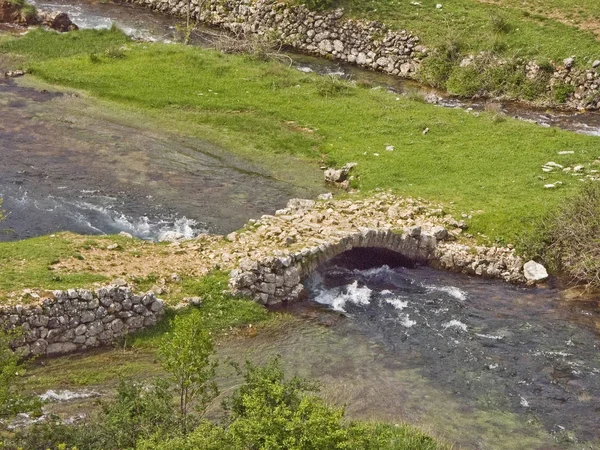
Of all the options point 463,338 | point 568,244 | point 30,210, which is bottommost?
point 30,210

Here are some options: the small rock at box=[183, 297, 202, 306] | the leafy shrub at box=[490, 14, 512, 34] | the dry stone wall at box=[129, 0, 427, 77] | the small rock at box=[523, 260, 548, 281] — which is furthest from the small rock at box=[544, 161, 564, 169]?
the leafy shrub at box=[490, 14, 512, 34]

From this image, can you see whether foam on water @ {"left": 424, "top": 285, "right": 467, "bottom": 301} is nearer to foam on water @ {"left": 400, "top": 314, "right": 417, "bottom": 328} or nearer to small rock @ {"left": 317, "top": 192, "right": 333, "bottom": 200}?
foam on water @ {"left": 400, "top": 314, "right": 417, "bottom": 328}

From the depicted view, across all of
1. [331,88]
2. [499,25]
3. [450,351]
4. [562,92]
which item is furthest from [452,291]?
[499,25]

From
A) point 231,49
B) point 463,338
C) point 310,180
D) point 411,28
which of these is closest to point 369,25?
point 411,28

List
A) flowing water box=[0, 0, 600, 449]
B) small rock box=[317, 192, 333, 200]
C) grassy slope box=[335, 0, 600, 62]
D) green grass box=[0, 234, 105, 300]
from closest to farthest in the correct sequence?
flowing water box=[0, 0, 600, 449], green grass box=[0, 234, 105, 300], small rock box=[317, 192, 333, 200], grassy slope box=[335, 0, 600, 62]

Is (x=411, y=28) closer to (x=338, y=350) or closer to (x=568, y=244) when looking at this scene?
(x=568, y=244)

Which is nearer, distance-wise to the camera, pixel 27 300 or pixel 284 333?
pixel 27 300
